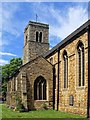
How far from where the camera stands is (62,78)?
25.5m

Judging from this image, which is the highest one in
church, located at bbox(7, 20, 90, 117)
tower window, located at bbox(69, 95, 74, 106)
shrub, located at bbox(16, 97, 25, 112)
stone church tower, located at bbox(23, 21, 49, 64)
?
stone church tower, located at bbox(23, 21, 49, 64)

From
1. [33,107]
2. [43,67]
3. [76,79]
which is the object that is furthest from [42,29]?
[76,79]

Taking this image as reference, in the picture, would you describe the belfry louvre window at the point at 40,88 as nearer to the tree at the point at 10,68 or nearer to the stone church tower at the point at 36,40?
the stone church tower at the point at 36,40

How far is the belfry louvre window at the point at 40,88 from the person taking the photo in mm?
26797

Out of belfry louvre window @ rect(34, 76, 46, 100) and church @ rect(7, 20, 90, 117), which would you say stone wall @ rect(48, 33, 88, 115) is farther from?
belfry louvre window @ rect(34, 76, 46, 100)

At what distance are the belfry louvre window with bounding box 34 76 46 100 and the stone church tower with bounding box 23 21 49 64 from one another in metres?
14.2

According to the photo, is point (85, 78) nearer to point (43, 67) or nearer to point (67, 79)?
point (67, 79)

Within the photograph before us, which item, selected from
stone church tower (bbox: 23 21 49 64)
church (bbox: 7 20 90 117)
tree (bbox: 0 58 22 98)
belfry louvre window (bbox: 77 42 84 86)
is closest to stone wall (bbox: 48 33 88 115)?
church (bbox: 7 20 90 117)

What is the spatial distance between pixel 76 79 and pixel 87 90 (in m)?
2.51

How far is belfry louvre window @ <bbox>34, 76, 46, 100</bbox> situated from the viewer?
26797 mm

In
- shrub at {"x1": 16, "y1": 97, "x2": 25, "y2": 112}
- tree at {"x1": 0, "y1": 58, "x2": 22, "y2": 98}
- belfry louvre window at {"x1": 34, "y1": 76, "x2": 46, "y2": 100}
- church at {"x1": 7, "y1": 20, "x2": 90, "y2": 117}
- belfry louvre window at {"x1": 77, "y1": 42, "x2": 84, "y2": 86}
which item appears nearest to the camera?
church at {"x1": 7, "y1": 20, "x2": 90, "y2": 117}

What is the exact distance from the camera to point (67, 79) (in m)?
24.1

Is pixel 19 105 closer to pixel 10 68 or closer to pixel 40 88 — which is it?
pixel 40 88

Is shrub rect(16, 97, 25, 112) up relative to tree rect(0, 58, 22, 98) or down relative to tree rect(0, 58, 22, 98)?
down
